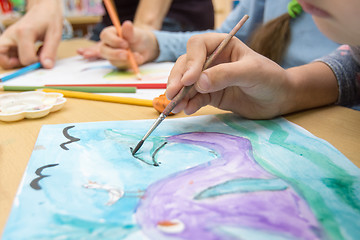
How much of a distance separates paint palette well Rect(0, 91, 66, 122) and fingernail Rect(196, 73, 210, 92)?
26cm

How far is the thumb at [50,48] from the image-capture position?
2.82 feet

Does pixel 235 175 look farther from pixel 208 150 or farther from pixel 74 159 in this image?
pixel 74 159

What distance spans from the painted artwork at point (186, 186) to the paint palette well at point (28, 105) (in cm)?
6

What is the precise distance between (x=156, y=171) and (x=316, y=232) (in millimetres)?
168

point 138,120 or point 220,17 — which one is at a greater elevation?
point 138,120

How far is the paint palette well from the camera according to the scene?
486 millimetres

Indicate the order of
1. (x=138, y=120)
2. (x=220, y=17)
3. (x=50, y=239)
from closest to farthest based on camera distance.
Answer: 1. (x=50, y=239)
2. (x=138, y=120)
3. (x=220, y=17)

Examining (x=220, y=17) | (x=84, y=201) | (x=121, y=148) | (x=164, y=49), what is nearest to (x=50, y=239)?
(x=84, y=201)

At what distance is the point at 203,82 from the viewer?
41 cm

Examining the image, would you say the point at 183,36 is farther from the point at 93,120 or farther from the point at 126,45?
the point at 93,120

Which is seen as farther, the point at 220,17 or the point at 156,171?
the point at 220,17

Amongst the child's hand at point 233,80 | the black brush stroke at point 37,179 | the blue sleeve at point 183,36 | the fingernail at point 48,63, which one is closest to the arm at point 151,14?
the blue sleeve at point 183,36

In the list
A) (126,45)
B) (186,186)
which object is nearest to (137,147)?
(186,186)

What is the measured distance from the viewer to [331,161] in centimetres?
36
